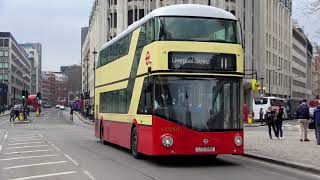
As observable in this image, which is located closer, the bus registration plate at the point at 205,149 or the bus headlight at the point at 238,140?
the bus registration plate at the point at 205,149

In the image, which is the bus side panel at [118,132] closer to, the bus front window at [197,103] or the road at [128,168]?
the road at [128,168]

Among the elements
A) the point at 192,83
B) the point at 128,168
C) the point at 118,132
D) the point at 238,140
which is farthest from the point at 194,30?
the point at 118,132

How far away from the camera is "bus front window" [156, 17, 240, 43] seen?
16.7 m

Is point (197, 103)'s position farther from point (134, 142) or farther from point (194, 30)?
point (134, 142)

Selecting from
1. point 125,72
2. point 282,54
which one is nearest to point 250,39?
point 282,54

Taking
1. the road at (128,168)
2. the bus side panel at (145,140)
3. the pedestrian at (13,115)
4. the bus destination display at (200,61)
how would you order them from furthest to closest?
the pedestrian at (13,115) → the bus side panel at (145,140) → the bus destination display at (200,61) → the road at (128,168)

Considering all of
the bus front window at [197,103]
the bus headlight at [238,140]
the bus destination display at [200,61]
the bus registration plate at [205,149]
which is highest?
the bus destination display at [200,61]

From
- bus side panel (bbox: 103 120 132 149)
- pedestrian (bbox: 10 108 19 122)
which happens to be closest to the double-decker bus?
bus side panel (bbox: 103 120 132 149)

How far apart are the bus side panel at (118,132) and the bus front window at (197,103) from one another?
3394mm

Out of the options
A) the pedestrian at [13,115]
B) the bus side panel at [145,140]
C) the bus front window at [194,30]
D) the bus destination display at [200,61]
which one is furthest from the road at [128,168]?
the pedestrian at [13,115]

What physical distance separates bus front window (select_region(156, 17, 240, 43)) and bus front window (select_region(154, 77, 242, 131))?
3.85 feet

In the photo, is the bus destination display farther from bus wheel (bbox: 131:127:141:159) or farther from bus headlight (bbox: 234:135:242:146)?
bus wheel (bbox: 131:127:141:159)

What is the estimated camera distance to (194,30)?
55.2 feet

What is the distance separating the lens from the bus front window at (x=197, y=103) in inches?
643
